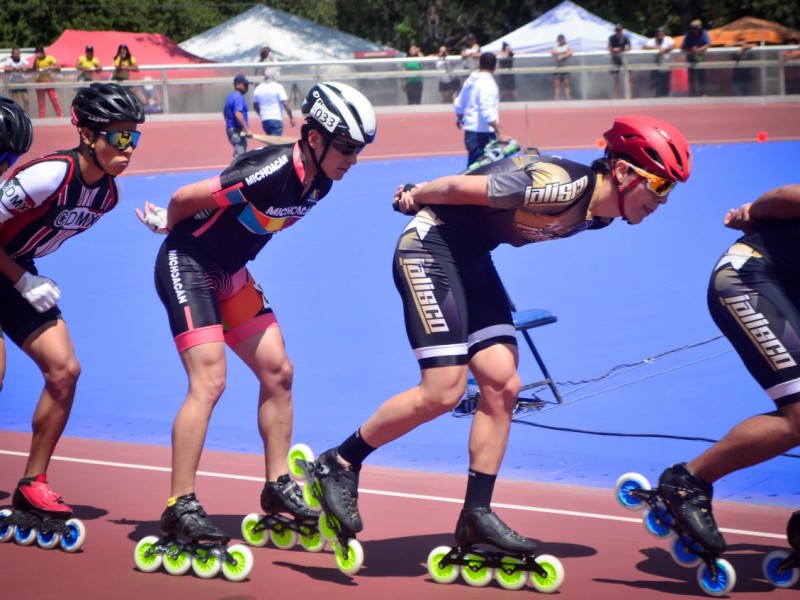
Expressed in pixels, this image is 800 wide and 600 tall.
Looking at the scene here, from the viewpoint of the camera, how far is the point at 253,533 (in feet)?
17.0

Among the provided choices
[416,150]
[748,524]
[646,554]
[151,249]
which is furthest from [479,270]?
[416,150]

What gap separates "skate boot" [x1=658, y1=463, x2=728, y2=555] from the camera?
170 inches

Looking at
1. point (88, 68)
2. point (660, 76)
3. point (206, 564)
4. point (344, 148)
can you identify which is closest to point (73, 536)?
point (206, 564)

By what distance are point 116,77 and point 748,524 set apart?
23502 millimetres

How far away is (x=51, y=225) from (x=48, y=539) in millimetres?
1487

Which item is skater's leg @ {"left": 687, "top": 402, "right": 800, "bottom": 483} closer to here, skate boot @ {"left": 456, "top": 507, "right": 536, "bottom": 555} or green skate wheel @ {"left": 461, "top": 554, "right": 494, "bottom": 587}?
skate boot @ {"left": 456, "top": 507, "right": 536, "bottom": 555}

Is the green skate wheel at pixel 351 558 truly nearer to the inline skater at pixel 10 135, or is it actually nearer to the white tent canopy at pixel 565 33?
the inline skater at pixel 10 135

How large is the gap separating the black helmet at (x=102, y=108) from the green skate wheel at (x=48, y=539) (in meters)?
1.92

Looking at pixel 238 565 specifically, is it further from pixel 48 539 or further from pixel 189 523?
pixel 48 539

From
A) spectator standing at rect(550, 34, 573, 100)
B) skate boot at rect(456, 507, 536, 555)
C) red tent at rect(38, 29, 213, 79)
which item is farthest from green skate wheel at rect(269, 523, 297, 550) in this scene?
red tent at rect(38, 29, 213, 79)

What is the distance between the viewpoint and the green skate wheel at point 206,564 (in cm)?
464

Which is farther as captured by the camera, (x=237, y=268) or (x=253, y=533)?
(x=253, y=533)

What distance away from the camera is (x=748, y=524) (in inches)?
205

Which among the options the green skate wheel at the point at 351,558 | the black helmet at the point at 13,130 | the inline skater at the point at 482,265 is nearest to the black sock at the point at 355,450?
the inline skater at the point at 482,265
